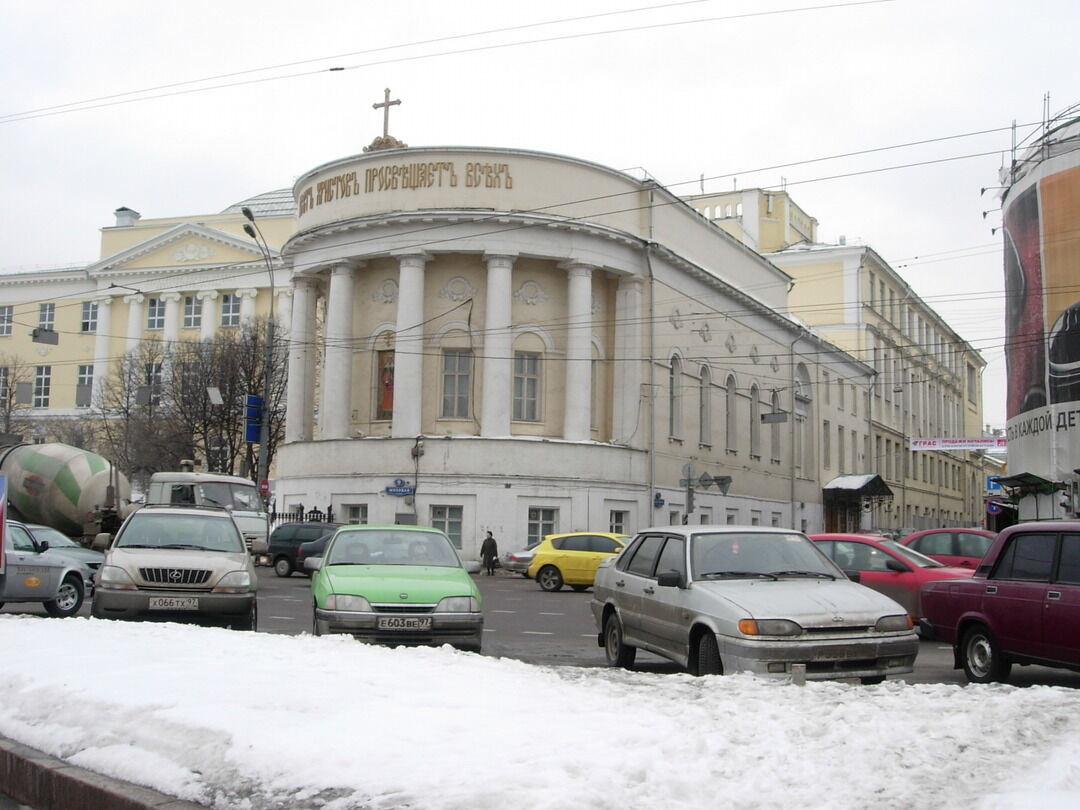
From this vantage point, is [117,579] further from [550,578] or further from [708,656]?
[550,578]

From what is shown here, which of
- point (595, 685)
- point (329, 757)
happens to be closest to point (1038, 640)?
point (595, 685)

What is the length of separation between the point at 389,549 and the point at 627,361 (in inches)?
1091

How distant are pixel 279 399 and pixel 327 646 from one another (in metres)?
41.4

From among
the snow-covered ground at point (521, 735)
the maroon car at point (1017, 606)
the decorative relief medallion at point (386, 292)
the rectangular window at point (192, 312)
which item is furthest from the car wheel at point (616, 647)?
the rectangular window at point (192, 312)

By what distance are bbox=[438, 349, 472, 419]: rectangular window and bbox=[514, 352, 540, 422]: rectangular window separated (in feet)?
Answer: 5.55

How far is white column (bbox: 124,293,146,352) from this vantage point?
66188mm

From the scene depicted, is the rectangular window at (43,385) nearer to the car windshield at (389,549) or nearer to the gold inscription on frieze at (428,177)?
the gold inscription on frieze at (428,177)

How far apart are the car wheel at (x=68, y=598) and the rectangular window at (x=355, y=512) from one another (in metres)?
19.9

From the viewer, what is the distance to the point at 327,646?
8891mm

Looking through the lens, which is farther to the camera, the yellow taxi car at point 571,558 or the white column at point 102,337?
the white column at point 102,337

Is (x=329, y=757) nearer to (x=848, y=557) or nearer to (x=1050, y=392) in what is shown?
(x=848, y=557)

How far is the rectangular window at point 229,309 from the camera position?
214 ft

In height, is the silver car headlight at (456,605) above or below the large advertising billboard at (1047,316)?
below

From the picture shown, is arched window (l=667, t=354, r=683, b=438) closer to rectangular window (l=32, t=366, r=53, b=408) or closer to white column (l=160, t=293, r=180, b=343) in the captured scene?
white column (l=160, t=293, r=180, b=343)
